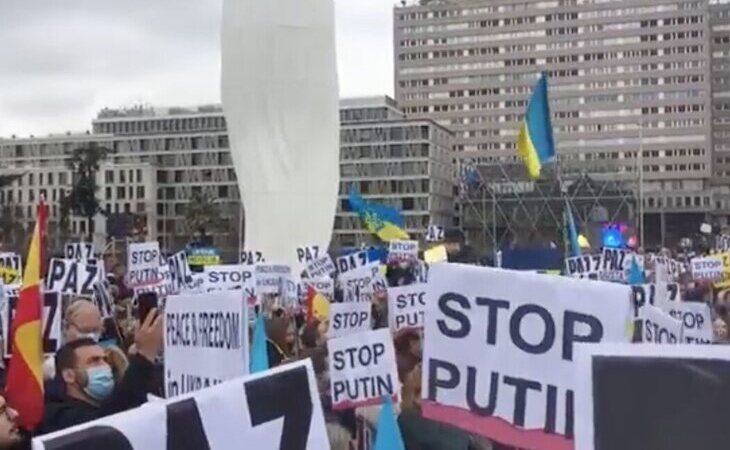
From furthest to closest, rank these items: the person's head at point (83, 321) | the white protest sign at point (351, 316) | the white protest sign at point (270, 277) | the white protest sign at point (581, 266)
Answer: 1. the white protest sign at point (270, 277)
2. the white protest sign at point (581, 266)
3. the white protest sign at point (351, 316)
4. the person's head at point (83, 321)

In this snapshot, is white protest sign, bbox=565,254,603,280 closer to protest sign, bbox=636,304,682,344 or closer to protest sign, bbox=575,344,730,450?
protest sign, bbox=636,304,682,344

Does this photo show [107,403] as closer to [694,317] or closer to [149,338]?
[149,338]

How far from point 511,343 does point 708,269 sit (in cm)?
1374

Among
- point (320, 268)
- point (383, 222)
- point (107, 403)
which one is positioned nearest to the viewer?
point (107, 403)

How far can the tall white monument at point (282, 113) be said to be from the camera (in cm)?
2781

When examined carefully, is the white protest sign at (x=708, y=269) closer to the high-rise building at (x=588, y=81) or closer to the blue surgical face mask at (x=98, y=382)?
the blue surgical face mask at (x=98, y=382)

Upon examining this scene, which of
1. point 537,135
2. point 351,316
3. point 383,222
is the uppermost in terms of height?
point 537,135

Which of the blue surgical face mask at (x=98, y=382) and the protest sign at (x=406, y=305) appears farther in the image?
the protest sign at (x=406, y=305)

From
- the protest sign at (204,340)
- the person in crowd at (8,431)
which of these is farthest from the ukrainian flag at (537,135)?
the person in crowd at (8,431)

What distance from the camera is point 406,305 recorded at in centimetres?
1005

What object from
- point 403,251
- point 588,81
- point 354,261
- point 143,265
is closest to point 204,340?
point 143,265

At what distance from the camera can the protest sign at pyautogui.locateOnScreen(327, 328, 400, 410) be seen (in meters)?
6.84

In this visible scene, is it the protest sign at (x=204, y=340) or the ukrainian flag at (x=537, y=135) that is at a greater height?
the ukrainian flag at (x=537, y=135)

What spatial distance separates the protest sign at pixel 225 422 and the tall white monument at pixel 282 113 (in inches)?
960
